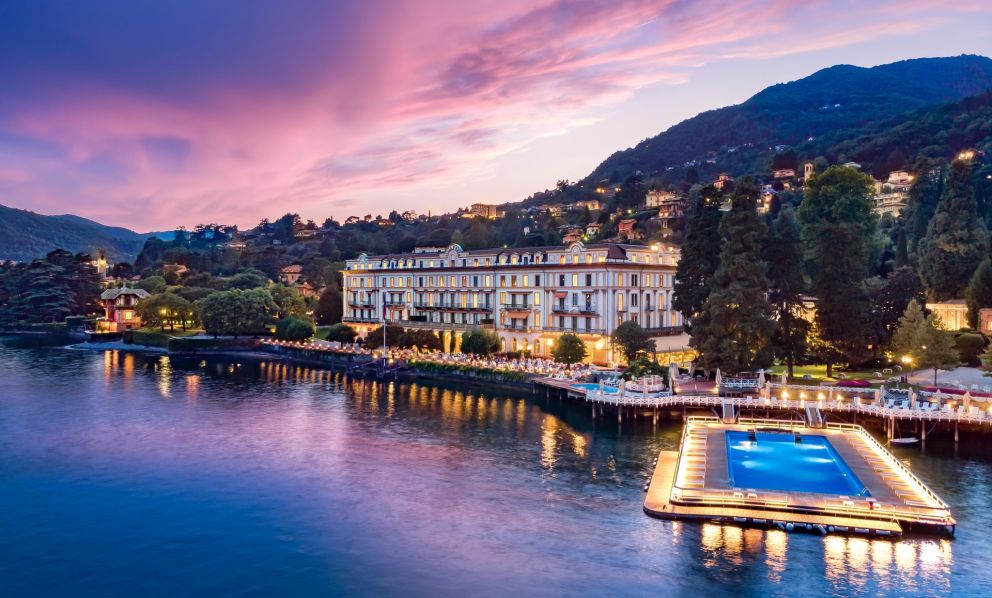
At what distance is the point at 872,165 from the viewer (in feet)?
653

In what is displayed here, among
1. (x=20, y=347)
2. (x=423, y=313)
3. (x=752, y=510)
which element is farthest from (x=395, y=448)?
(x=20, y=347)

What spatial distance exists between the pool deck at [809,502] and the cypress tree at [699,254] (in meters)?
33.2

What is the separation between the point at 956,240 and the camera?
84.1 meters

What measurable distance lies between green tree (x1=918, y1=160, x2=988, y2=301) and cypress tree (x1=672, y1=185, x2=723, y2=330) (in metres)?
28.4

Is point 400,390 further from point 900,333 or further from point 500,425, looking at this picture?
point 900,333

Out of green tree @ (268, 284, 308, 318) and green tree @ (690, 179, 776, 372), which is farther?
green tree @ (268, 284, 308, 318)

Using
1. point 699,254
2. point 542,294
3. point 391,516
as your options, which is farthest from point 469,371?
point 391,516

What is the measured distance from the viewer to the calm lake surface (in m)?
31.4

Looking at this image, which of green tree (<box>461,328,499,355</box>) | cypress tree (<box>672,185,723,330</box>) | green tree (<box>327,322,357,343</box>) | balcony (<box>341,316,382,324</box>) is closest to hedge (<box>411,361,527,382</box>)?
green tree (<box>461,328,499,355</box>)

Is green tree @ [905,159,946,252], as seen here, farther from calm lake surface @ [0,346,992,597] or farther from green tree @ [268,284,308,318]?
green tree @ [268,284,308,318]

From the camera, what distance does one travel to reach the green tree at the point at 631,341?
7856 centimetres

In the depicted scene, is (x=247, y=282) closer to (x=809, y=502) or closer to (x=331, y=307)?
(x=331, y=307)

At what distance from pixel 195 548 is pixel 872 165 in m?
207

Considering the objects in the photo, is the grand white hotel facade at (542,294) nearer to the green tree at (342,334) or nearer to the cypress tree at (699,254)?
the green tree at (342,334)
